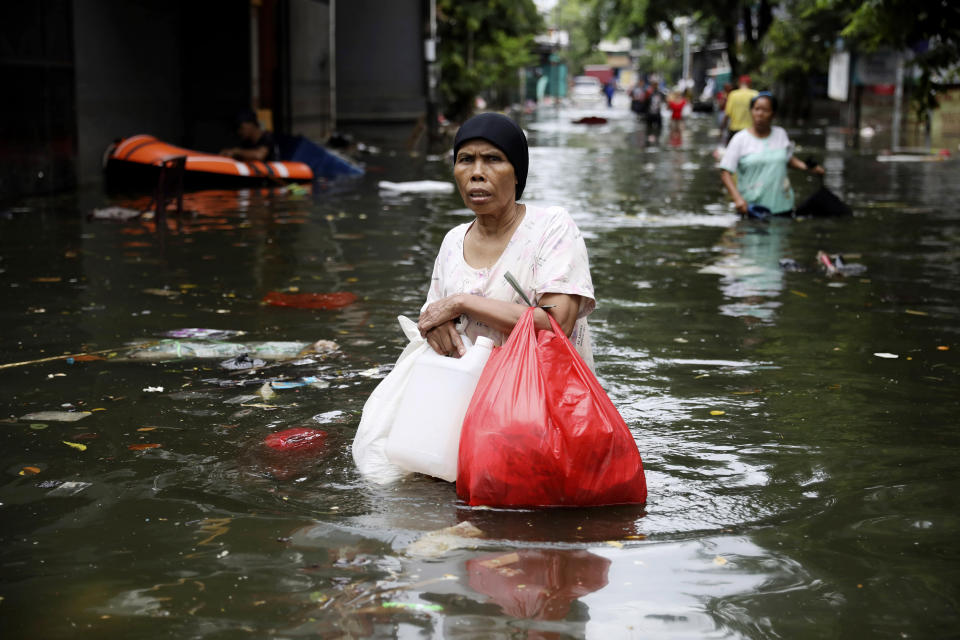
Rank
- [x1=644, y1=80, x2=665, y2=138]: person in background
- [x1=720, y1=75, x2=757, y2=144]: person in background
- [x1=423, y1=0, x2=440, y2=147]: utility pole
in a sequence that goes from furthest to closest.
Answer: [x1=644, y1=80, x2=665, y2=138]: person in background, [x1=423, y1=0, x2=440, y2=147]: utility pole, [x1=720, y1=75, x2=757, y2=144]: person in background

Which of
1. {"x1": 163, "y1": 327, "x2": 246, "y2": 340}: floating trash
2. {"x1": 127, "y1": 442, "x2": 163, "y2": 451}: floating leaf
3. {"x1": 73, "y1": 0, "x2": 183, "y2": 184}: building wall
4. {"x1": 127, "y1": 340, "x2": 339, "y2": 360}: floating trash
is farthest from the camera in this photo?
{"x1": 73, "y1": 0, "x2": 183, "y2": 184}: building wall

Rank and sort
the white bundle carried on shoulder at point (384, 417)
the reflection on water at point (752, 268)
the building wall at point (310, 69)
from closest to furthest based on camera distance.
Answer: the white bundle carried on shoulder at point (384, 417), the reflection on water at point (752, 268), the building wall at point (310, 69)

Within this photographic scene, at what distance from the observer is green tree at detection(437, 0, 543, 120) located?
113 ft

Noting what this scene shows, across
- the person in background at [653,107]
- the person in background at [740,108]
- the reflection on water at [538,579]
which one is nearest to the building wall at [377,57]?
the person in background at [653,107]

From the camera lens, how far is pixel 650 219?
13.2 metres

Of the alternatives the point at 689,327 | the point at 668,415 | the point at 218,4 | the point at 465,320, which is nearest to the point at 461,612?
the point at 465,320

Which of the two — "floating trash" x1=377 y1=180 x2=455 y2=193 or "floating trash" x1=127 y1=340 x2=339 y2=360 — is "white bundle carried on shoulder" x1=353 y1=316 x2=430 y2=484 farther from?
"floating trash" x1=377 y1=180 x2=455 y2=193

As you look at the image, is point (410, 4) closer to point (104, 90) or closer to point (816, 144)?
point (816, 144)

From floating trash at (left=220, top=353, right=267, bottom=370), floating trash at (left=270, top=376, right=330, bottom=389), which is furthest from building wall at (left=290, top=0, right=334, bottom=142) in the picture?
floating trash at (left=270, top=376, right=330, bottom=389)

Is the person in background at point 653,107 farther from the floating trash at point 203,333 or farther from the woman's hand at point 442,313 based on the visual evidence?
the woman's hand at point 442,313

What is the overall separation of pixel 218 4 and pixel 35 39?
240 inches

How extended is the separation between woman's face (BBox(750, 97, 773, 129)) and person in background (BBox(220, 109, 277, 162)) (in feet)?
23.4

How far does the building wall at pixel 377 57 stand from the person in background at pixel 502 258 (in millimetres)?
26690

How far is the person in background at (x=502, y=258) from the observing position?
13.1 ft
